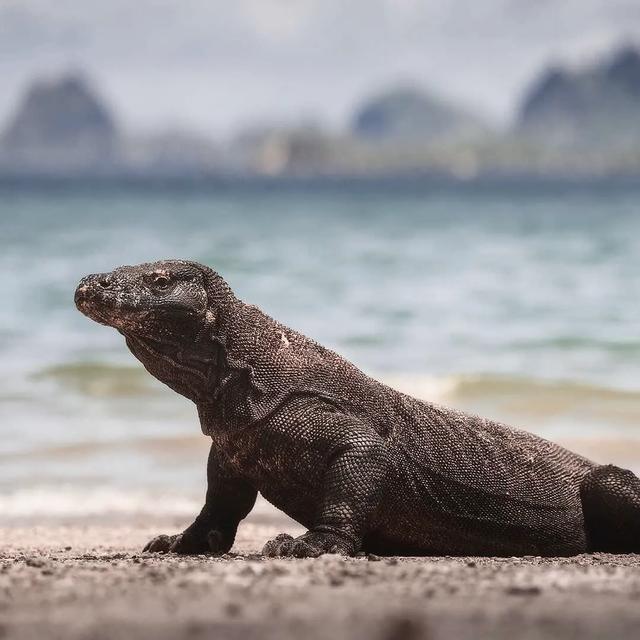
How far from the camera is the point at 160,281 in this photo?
7.97 m

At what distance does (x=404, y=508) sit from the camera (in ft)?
27.1

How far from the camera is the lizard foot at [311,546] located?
24.9 feet

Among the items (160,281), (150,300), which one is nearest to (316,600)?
(150,300)

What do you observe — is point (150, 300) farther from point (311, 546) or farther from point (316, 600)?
point (316, 600)

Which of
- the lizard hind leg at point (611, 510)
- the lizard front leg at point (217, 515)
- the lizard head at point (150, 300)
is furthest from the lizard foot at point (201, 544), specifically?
the lizard hind leg at point (611, 510)

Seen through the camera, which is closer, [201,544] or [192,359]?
[192,359]

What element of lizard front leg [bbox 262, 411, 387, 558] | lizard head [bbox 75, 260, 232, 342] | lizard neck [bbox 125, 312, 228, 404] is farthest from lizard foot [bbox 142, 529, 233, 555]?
lizard head [bbox 75, 260, 232, 342]

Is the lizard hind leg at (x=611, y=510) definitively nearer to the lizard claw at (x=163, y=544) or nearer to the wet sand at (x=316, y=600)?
the wet sand at (x=316, y=600)

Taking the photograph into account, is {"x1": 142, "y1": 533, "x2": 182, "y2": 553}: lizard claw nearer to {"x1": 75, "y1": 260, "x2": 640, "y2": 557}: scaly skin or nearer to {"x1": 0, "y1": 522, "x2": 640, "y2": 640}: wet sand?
{"x1": 75, "y1": 260, "x2": 640, "y2": 557}: scaly skin

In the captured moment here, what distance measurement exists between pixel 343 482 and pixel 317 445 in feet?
0.84

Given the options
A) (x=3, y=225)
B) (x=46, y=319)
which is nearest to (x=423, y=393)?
(x=46, y=319)

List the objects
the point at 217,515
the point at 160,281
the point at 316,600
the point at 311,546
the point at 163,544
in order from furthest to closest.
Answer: the point at 163,544 → the point at 217,515 → the point at 160,281 → the point at 311,546 → the point at 316,600

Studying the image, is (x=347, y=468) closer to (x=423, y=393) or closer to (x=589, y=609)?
(x=589, y=609)

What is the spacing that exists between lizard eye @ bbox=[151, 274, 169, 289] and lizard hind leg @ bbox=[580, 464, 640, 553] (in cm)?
303
